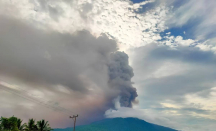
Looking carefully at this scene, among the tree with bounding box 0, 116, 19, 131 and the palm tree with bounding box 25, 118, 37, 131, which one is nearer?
the tree with bounding box 0, 116, 19, 131

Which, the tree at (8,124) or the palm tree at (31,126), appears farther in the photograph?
the palm tree at (31,126)

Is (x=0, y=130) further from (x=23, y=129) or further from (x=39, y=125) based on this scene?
(x=39, y=125)

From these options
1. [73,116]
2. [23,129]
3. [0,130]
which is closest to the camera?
[0,130]

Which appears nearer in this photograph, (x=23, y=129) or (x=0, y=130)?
(x=0, y=130)

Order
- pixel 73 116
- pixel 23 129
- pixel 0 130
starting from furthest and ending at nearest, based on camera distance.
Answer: pixel 73 116, pixel 23 129, pixel 0 130

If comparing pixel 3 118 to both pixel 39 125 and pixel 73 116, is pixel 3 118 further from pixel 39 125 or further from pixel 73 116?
pixel 73 116

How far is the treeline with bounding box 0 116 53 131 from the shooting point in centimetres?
4216

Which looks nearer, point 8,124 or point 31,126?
point 8,124

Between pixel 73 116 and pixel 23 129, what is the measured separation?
45.9 ft

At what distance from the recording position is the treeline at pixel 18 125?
42.2 metres

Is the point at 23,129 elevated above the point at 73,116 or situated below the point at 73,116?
below

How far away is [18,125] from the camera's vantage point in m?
45.6

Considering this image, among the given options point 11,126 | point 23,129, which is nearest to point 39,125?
point 23,129

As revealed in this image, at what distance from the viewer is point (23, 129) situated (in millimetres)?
46281
